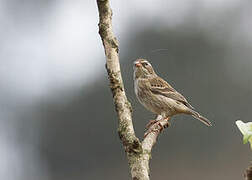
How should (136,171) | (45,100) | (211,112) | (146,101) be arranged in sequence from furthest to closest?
(45,100) → (211,112) → (146,101) → (136,171)

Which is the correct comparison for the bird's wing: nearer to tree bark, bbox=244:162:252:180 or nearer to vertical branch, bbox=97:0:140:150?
vertical branch, bbox=97:0:140:150

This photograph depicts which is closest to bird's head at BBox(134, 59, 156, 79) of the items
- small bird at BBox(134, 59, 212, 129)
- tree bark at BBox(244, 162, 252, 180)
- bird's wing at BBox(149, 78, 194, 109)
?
small bird at BBox(134, 59, 212, 129)

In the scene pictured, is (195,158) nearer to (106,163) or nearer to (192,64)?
(106,163)

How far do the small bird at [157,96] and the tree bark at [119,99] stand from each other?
341cm

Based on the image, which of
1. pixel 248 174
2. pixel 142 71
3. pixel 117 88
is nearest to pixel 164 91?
pixel 142 71

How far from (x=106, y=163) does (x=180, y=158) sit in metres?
1.43

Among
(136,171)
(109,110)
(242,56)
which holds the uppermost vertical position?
(242,56)

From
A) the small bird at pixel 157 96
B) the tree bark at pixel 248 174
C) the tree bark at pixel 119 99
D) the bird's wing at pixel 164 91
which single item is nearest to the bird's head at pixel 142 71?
the small bird at pixel 157 96

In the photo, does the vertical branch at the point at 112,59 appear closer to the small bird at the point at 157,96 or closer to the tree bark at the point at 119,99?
the tree bark at the point at 119,99

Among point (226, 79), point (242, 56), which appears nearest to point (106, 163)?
point (226, 79)

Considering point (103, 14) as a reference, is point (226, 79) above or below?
above

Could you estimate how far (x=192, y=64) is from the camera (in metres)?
17.9

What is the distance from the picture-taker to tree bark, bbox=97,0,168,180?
2.90 meters

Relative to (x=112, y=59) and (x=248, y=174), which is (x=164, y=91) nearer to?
(x=112, y=59)
